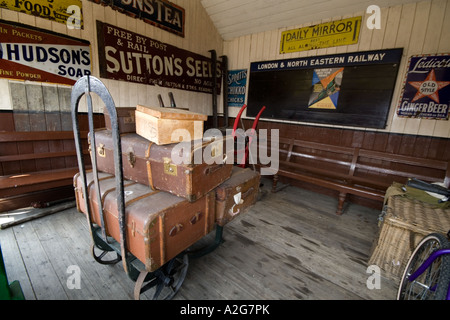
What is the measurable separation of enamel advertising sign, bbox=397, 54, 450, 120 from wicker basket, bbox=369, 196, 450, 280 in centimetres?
151

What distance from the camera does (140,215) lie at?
1.21 meters

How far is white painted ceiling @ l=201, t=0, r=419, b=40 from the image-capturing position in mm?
3170

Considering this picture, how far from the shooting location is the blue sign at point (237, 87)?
465 cm

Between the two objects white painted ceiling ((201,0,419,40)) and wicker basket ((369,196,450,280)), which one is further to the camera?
white painted ceiling ((201,0,419,40))

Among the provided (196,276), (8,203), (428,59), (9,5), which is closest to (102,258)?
(196,276)

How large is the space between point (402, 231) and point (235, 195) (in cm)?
149

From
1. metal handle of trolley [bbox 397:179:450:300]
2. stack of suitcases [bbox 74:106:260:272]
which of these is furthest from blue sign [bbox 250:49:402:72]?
stack of suitcases [bbox 74:106:260:272]

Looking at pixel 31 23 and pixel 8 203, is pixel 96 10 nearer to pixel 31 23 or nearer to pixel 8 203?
pixel 31 23

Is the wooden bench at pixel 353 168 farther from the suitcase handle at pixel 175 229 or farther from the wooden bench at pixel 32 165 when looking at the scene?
the wooden bench at pixel 32 165

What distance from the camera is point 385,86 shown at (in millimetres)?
3094

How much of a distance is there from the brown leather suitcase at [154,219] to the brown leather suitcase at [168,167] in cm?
7

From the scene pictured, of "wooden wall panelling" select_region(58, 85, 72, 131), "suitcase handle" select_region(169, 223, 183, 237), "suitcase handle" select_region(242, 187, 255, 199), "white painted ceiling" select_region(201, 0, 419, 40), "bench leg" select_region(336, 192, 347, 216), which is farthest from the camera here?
"white painted ceiling" select_region(201, 0, 419, 40)

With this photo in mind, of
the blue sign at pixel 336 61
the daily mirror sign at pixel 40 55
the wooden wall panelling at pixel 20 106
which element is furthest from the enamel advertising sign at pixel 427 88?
the wooden wall panelling at pixel 20 106

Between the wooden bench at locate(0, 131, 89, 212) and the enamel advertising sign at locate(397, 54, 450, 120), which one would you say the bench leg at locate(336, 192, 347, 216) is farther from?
the wooden bench at locate(0, 131, 89, 212)
